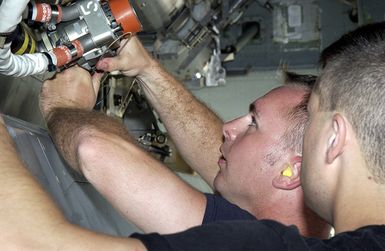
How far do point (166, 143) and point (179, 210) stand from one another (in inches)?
53.3

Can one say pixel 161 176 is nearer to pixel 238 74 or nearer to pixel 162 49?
pixel 162 49

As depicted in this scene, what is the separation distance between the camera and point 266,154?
1.77 m

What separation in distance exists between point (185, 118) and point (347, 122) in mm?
1070

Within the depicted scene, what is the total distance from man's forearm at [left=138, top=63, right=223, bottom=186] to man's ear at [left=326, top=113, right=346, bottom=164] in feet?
3.28

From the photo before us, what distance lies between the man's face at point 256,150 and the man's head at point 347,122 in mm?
525

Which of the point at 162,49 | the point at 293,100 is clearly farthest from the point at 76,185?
the point at 162,49

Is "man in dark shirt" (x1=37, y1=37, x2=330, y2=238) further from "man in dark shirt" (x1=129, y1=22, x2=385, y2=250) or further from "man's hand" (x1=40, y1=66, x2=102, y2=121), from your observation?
"man in dark shirt" (x1=129, y1=22, x2=385, y2=250)

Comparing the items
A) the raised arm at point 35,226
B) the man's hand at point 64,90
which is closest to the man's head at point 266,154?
the man's hand at point 64,90

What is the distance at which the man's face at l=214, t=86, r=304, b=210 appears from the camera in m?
1.76

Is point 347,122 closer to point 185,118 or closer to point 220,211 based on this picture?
point 220,211

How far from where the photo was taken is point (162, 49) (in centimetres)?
305

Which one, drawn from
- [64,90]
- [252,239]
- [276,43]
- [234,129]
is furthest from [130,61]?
[276,43]

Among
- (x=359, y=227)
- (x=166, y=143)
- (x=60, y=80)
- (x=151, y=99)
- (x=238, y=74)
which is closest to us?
(x=359, y=227)

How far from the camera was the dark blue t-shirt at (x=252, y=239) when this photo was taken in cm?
97
